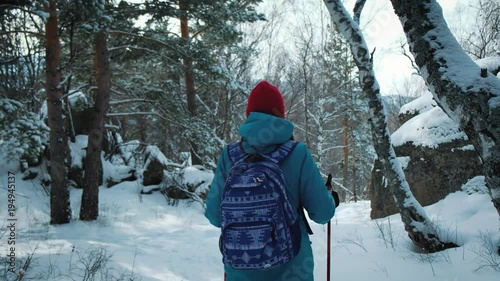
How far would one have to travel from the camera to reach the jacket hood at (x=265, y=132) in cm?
168

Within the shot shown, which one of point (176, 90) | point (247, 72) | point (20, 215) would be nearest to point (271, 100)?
point (20, 215)

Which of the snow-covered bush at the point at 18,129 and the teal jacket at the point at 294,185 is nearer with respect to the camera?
the teal jacket at the point at 294,185

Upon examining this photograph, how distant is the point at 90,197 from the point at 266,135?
6706 mm

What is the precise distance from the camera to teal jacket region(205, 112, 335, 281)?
1.60 metres

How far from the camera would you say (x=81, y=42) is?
23.7ft

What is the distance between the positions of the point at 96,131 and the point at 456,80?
7.19 meters

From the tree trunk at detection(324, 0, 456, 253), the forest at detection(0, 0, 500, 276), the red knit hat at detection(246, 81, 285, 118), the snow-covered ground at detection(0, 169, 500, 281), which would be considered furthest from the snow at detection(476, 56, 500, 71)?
the red knit hat at detection(246, 81, 285, 118)

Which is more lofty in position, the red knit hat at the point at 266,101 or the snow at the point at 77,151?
the red knit hat at the point at 266,101

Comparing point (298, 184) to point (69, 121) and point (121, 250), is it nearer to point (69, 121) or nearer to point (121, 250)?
point (121, 250)

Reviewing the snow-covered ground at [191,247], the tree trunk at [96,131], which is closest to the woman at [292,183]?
the snow-covered ground at [191,247]

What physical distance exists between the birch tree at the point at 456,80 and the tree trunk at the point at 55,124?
22.0 feet

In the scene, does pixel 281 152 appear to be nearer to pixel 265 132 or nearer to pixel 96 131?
pixel 265 132

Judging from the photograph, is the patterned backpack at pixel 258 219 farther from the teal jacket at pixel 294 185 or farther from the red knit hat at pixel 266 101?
the red knit hat at pixel 266 101

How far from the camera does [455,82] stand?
5.71 feet
